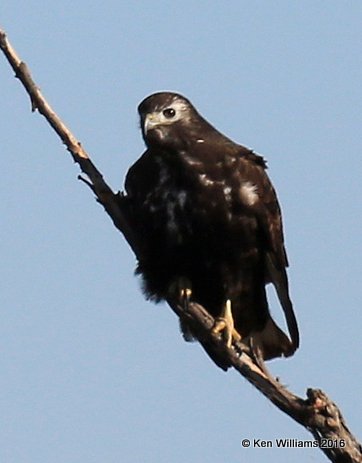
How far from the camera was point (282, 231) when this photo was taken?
27.7 feet

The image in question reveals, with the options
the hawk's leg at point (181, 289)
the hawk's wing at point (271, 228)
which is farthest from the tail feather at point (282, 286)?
the hawk's leg at point (181, 289)

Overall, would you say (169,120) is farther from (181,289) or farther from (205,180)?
(181,289)

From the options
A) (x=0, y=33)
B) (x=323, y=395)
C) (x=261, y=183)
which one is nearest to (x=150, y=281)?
(x=261, y=183)

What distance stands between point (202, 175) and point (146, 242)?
543 millimetres

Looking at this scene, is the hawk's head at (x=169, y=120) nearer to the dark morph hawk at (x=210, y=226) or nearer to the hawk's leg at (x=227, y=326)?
the dark morph hawk at (x=210, y=226)

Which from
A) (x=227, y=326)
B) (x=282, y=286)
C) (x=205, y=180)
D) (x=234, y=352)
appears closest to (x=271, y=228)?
(x=282, y=286)

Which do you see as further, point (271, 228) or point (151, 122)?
point (151, 122)

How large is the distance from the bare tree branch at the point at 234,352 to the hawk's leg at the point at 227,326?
0.07 m

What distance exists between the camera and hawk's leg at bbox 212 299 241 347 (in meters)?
7.28

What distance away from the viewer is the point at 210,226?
805 centimetres

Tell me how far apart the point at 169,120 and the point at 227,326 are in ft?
5.29

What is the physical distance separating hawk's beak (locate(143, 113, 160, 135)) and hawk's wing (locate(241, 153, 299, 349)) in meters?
0.62

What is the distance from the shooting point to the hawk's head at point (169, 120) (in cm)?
837

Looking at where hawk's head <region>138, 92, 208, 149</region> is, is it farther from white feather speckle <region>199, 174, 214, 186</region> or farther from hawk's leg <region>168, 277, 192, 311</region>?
hawk's leg <region>168, 277, 192, 311</region>
